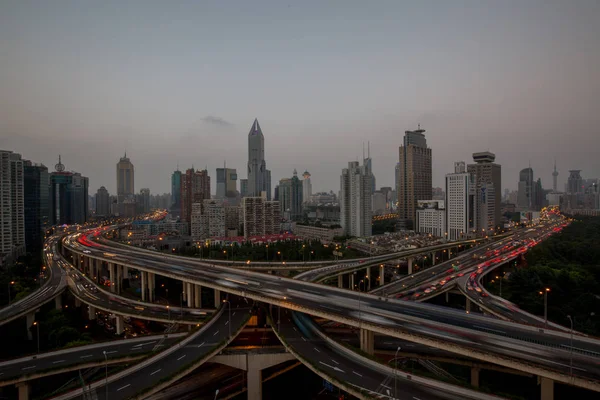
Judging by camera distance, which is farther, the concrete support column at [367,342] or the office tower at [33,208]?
the office tower at [33,208]

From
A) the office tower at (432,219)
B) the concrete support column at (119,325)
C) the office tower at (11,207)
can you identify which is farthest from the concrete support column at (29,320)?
the office tower at (432,219)

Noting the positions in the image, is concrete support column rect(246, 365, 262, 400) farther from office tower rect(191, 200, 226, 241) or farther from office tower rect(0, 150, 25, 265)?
office tower rect(191, 200, 226, 241)

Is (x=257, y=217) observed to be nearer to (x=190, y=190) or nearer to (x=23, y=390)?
(x=190, y=190)

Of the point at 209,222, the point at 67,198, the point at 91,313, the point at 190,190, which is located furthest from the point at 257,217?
the point at 67,198

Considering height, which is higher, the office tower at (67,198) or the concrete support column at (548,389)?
the office tower at (67,198)

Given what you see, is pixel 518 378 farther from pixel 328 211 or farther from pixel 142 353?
pixel 328 211

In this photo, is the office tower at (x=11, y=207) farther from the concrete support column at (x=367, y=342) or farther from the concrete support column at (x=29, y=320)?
the concrete support column at (x=367, y=342)
